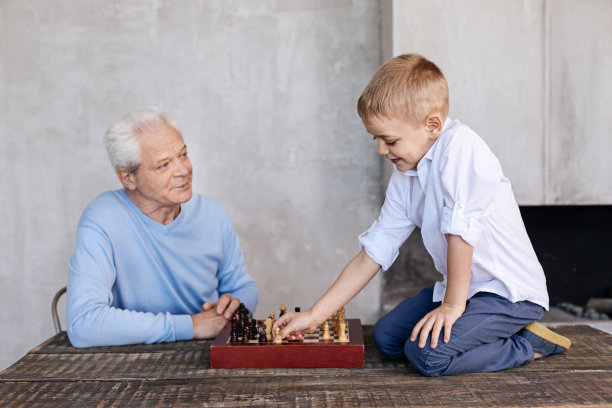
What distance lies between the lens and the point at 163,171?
2.14 meters

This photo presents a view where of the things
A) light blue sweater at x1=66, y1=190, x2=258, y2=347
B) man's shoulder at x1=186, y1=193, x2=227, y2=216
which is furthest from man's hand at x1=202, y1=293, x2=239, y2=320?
man's shoulder at x1=186, y1=193, x2=227, y2=216

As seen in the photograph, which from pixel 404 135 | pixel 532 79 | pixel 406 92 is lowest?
pixel 404 135

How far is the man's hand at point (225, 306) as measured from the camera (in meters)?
2.05

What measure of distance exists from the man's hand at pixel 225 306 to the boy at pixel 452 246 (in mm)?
313

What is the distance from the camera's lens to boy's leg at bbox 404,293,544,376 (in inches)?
62.7

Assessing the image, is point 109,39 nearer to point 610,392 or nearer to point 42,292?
point 42,292

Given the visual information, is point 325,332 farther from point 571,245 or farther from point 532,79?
point 571,245

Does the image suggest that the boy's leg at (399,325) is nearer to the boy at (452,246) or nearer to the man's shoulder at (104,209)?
the boy at (452,246)

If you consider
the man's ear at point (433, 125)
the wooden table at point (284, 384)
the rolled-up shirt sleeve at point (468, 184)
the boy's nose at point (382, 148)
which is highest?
the man's ear at point (433, 125)

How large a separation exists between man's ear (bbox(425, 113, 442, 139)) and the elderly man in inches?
35.7

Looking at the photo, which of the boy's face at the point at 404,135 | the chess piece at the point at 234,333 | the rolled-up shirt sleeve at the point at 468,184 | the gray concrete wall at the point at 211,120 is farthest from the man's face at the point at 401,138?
the gray concrete wall at the point at 211,120

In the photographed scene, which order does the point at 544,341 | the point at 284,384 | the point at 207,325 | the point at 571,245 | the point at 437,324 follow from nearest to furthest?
1. the point at 284,384
2. the point at 437,324
3. the point at 544,341
4. the point at 207,325
5. the point at 571,245

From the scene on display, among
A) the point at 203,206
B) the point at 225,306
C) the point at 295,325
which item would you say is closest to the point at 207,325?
the point at 225,306

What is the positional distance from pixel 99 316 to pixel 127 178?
531 millimetres
